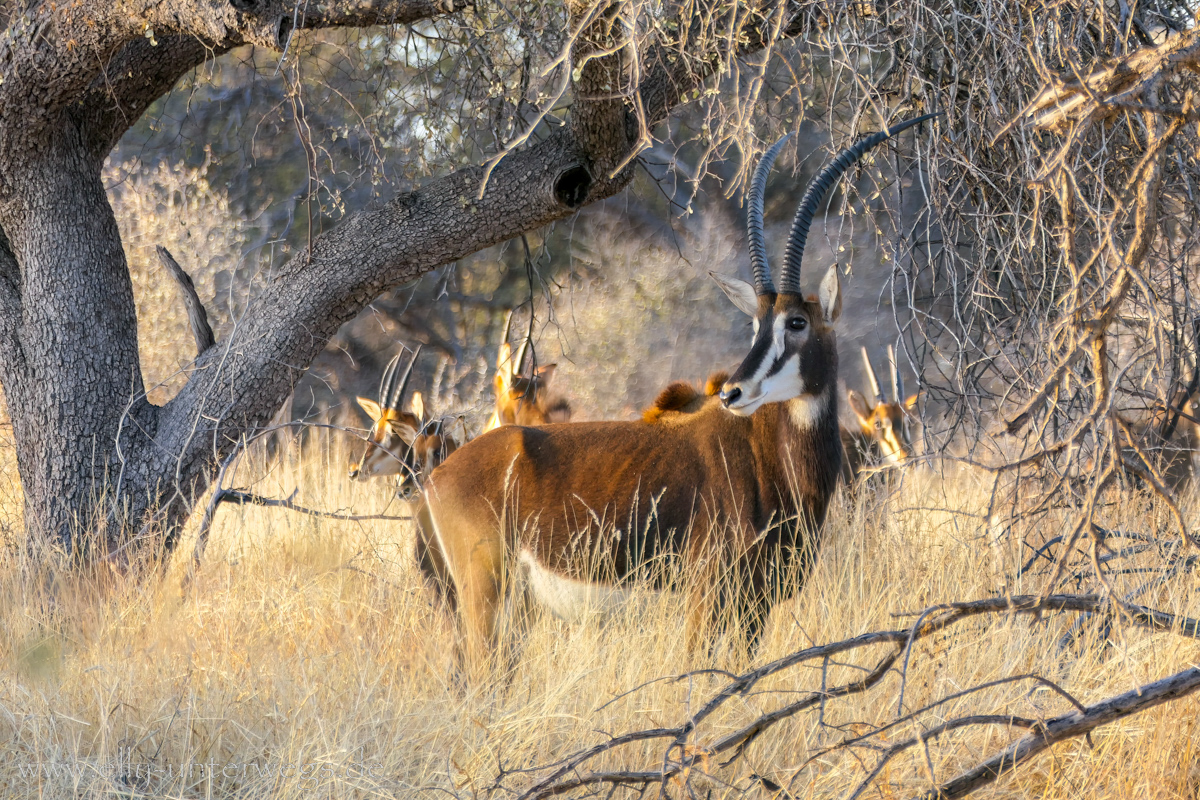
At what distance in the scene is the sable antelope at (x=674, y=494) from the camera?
4.07 meters

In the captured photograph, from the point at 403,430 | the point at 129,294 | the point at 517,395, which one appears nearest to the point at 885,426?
the point at 517,395

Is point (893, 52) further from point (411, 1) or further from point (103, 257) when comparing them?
point (103, 257)

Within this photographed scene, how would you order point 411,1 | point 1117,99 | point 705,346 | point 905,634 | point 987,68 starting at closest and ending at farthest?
point 1117,99, point 905,634, point 987,68, point 411,1, point 705,346

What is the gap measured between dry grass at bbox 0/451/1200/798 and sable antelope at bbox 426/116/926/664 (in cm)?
18

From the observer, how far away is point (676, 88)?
4.59 metres

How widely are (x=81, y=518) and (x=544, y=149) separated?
Result: 264cm

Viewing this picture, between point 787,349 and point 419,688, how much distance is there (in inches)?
73.5

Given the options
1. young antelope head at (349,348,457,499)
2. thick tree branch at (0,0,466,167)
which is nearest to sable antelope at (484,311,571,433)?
young antelope head at (349,348,457,499)

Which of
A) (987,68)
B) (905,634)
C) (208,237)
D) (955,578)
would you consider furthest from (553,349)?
(905,634)

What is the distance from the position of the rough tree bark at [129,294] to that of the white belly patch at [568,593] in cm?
156

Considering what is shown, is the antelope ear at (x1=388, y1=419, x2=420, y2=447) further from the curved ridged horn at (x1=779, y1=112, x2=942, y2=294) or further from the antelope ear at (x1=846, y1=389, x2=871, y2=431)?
the curved ridged horn at (x1=779, y1=112, x2=942, y2=294)

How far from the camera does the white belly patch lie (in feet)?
13.5

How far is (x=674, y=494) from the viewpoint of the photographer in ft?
13.8

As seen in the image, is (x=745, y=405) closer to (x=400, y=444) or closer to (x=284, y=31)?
(x=284, y=31)
